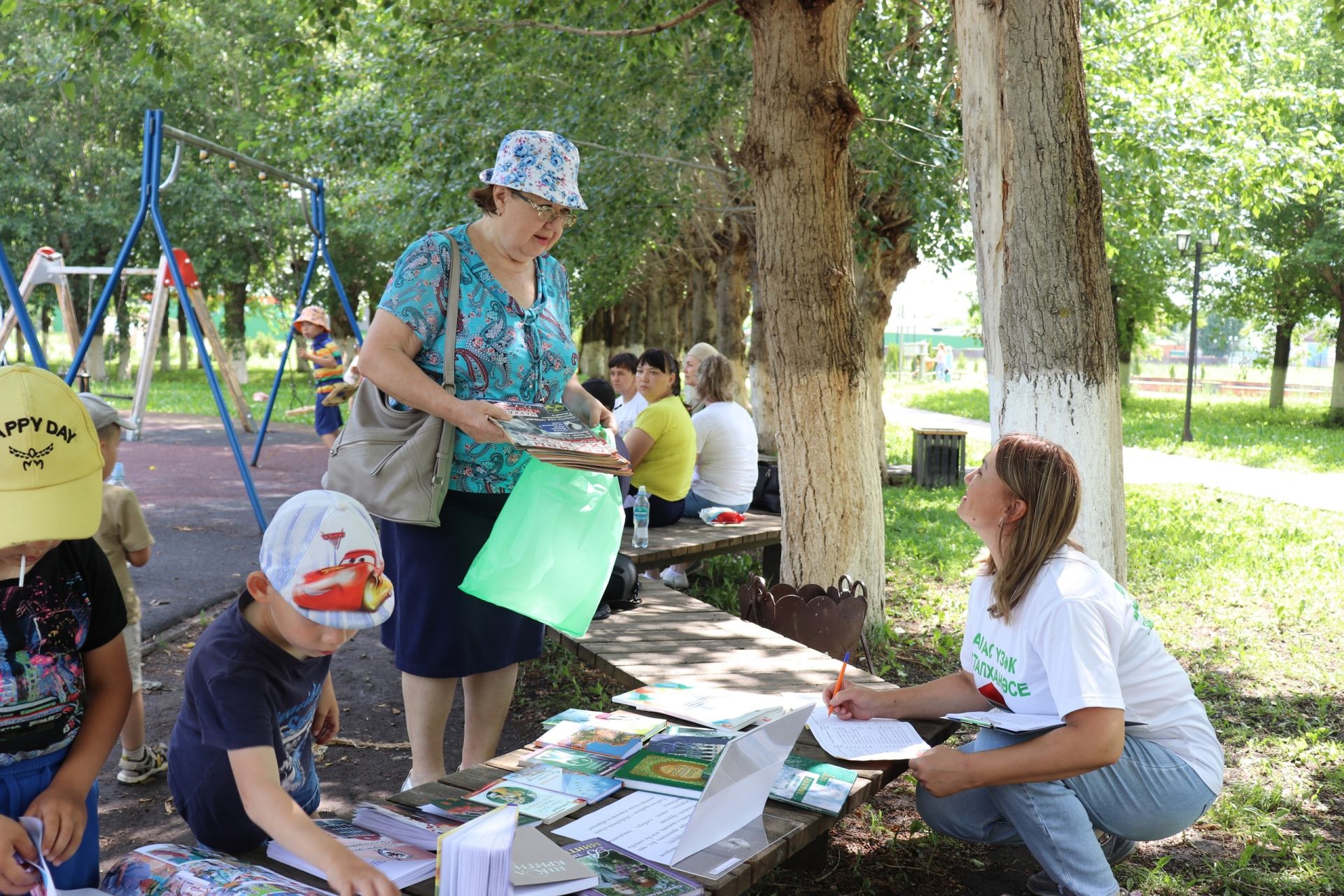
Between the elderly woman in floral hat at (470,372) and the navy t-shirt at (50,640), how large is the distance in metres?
0.92

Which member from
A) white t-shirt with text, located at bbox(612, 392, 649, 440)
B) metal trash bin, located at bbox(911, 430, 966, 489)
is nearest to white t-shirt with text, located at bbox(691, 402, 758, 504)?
white t-shirt with text, located at bbox(612, 392, 649, 440)

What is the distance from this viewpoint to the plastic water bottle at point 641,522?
598 centimetres

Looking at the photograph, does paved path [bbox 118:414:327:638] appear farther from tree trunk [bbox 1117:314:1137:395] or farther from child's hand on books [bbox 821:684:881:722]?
tree trunk [bbox 1117:314:1137:395]

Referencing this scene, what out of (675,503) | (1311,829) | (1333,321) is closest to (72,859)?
(1311,829)

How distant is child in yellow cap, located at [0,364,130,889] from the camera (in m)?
1.92

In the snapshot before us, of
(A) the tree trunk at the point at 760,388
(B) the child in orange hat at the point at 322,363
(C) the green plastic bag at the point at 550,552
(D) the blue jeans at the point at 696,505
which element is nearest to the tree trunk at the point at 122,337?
(B) the child in orange hat at the point at 322,363

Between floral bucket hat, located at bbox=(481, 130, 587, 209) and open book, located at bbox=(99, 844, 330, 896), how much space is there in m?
1.79

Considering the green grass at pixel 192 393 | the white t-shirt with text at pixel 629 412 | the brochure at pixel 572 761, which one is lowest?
the green grass at pixel 192 393

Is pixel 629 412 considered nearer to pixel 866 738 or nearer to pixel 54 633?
pixel 866 738

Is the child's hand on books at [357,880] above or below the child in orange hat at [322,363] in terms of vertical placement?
below

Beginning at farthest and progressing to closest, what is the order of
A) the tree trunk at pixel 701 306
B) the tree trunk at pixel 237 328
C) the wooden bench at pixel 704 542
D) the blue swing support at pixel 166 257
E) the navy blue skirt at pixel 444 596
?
the tree trunk at pixel 237 328 < the tree trunk at pixel 701 306 < the blue swing support at pixel 166 257 < the wooden bench at pixel 704 542 < the navy blue skirt at pixel 444 596

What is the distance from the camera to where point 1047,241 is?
3.92m

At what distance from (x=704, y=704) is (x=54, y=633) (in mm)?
1689

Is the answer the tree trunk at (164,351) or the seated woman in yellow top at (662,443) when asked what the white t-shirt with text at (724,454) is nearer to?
the seated woman in yellow top at (662,443)
